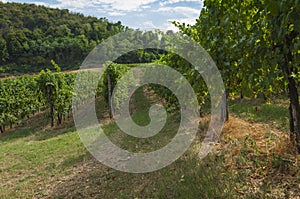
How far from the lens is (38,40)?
5288 centimetres

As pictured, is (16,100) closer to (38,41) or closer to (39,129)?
(39,129)

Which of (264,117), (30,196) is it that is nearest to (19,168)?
(30,196)

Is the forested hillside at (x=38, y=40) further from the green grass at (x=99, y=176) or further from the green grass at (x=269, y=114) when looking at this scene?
the green grass at (x=269, y=114)

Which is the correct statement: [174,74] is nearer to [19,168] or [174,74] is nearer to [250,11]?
[250,11]

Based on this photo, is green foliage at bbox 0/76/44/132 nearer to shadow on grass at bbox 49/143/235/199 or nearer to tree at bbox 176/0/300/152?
shadow on grass at bbox 49/143/235/199

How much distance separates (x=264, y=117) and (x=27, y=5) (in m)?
86.7

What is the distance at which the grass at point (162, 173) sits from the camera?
338 cm

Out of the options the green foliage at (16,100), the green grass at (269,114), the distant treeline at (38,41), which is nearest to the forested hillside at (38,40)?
the distant treeline at (38,41)

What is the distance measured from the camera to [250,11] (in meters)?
3.12

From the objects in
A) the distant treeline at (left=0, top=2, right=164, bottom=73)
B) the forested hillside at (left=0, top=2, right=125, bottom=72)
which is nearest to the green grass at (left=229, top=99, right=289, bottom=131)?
the distant treeline at (left=0, top=2, right=164, bottom=73)

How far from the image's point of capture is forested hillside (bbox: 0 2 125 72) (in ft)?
161

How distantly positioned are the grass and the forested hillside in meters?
42.8

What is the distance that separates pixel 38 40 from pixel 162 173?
189 feet

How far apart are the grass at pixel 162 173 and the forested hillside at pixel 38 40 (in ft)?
140
